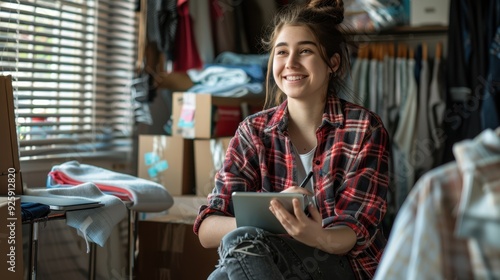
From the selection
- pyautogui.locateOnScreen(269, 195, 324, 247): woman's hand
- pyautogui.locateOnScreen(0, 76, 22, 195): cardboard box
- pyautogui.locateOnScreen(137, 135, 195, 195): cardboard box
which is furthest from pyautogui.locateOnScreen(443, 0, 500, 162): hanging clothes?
pyautogui.locateOnScreen(0, 76, 22, 195): cardboard box

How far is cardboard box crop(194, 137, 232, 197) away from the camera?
124 inches

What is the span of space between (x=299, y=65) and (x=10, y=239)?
2.74 feet

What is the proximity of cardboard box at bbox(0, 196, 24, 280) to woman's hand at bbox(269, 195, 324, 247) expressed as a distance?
644mm

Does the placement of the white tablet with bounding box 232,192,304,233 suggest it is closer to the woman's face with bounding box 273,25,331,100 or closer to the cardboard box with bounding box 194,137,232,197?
the woman's face with bounding box 273,25,331,100

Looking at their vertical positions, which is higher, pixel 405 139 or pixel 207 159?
pixel 405 139

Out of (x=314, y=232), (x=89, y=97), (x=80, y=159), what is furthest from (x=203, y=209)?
(x=89, y=97)

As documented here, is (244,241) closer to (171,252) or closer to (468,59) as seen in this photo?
(171,252)

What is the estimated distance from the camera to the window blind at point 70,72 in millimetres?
2615

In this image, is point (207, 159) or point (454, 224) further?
point (207, 159)

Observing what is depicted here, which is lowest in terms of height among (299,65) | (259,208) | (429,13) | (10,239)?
(10,239)

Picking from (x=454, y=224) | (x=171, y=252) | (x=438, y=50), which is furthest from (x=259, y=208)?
(x=438, y=50)

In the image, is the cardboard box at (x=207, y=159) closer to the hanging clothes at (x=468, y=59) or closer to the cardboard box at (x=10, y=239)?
the hanging clothes at (x=468, y=59)

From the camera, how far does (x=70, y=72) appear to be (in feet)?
9.86

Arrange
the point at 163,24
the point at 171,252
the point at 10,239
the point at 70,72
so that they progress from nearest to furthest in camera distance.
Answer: the point at 10,239 < the point at 171,252 < the point at 70,72 < the point at 163,24
